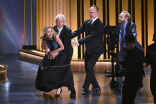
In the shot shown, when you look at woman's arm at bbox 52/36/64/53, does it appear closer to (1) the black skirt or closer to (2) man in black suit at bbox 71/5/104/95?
(1) the black skirt

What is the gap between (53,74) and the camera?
440 centimetres

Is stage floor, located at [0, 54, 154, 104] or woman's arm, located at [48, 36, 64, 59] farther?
woman's arm, located at [48, 36, 64, 59]

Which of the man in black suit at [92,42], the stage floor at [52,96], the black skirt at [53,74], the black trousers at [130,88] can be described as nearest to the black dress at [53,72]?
the black skirt at [53,74]

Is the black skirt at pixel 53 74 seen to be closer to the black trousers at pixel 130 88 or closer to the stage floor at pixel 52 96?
the stage floor at pixel 52 96

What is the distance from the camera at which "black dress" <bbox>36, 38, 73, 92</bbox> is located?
14.3ft

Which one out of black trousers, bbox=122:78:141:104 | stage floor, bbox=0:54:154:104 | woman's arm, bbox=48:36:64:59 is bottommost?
stage floor, bbox=0:54:154:104

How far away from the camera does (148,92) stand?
4934mm

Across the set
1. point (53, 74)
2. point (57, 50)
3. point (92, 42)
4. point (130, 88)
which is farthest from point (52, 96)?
point (130, 88)

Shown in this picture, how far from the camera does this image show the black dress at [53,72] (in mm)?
4363

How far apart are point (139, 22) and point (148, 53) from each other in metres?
4.33

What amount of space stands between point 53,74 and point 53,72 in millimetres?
30

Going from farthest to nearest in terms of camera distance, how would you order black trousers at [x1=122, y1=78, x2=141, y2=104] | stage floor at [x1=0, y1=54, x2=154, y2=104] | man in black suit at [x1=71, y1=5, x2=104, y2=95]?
man in black suit at [x1=71, y1=5, x2=104, y2=95] < stage floor at [x1=0, y1=54, x2=154, y2=104] < black trousers at [x1=122, y1=78, x2=141, y2=104]

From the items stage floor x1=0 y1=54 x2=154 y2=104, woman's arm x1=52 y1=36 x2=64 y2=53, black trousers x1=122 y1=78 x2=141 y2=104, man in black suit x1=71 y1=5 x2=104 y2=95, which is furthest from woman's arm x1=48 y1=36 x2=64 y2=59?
black trousers x1=122 y1=78 x2=141 y2=104

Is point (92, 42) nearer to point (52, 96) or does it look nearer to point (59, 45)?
point (59, 45)
